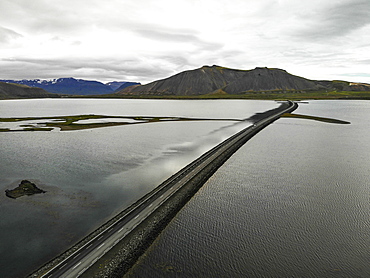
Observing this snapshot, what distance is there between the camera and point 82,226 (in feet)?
48.1

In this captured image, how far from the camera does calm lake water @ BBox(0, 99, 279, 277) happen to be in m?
13.2

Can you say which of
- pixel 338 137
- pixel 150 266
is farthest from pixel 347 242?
pixel 338 137

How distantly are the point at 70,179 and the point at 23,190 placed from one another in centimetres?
373

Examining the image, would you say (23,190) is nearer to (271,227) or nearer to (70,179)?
(70,179)

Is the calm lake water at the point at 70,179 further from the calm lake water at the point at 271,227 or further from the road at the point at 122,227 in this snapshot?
the calm lake water at the point at 271,227

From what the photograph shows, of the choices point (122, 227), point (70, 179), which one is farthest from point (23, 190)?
point (122, 227)

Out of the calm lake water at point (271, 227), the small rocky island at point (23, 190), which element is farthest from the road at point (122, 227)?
the small rocky island at point (23, 190)

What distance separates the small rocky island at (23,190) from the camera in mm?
19141

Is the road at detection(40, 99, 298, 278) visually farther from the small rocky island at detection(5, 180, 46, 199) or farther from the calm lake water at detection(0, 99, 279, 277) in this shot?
the small rocky island at detection(5, 180, 46, 199)

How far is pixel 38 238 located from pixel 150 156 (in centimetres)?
1842

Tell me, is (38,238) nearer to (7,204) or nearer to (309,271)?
(7,204)

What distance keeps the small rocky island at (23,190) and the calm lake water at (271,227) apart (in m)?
11.8

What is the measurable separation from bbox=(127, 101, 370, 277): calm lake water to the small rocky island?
11764 millimetres

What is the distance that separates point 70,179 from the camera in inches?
893
